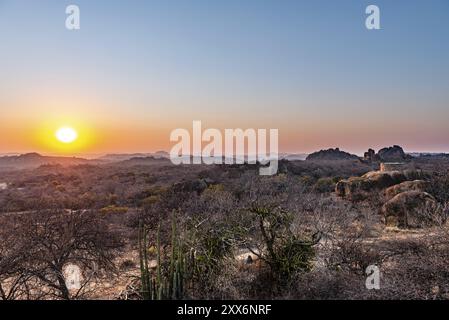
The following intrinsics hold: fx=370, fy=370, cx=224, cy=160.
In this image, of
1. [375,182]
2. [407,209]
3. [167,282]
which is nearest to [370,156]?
[375,182]

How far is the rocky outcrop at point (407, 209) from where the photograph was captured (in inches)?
501

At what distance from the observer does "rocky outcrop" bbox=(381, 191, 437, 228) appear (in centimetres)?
1272

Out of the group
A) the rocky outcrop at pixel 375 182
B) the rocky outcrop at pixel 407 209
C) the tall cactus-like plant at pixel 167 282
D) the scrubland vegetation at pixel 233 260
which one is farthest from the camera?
the rocky outcrop at pixel 375 182

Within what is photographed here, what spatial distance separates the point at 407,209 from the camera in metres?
13.4

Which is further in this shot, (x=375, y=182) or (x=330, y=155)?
(x=330, y=155)

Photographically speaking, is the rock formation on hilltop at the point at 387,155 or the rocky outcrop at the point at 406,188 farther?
the rock formation on hilltop at the point at 387,155

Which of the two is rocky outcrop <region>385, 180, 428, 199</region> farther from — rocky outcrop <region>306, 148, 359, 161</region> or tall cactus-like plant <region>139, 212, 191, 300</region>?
rocky outcrop <region>306, 148, 359, 161</region>

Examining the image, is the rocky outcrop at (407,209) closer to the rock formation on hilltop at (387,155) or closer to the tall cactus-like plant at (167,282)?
the tall cactus-like plant at (167,282)

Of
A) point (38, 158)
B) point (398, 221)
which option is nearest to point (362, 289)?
point (398, 221)

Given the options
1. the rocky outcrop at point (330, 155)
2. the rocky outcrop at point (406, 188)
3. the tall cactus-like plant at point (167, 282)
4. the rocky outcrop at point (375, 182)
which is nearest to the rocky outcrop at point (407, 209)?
the rocky outcrop at point (406, 188)

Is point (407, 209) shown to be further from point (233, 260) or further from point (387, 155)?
point (387, 155)

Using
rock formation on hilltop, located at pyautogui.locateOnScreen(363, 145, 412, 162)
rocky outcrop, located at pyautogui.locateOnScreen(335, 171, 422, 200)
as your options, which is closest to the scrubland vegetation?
rocky outcrop, located at pyautogui.locateOnScreen(335, 171, 422, 200)

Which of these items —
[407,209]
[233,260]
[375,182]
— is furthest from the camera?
[375,182]

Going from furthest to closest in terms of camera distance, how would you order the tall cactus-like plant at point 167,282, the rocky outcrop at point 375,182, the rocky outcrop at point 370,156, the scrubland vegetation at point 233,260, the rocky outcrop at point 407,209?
the rocky outcrop at point 370,156
the rocky outcrop at point 375,182
the rocky outcrop at point 407,209
the scrubland vegetation at point 233,260
the tall cactus-like plant at point 167,282
